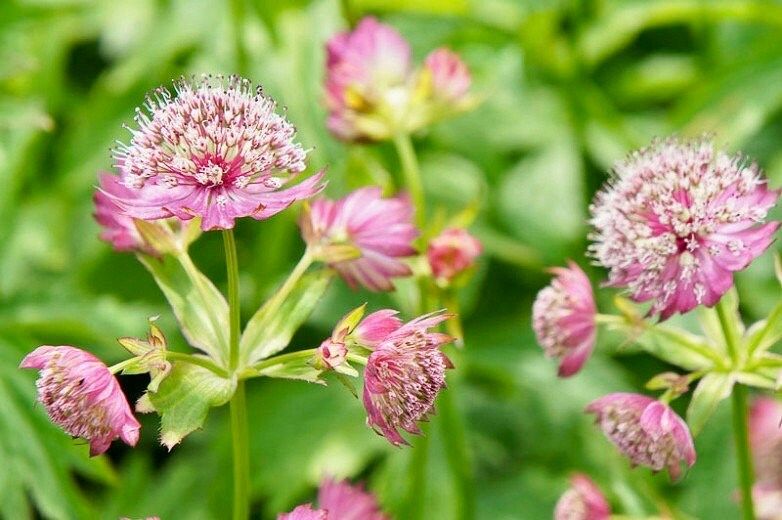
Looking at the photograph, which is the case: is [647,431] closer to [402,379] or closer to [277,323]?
[402,379]

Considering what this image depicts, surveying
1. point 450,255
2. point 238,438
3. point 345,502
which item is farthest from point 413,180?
point 238,438

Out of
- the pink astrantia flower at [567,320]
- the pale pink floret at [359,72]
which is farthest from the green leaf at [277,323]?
the pale pink floret at [359,72]

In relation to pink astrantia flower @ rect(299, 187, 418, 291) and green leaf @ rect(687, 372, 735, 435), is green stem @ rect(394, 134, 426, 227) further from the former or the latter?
green leaf @ rect(687, 372, 735, 435)

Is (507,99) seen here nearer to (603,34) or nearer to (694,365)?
(603,34)

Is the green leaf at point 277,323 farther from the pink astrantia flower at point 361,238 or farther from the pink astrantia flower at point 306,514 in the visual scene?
the pink astrantia flower at point 306,514

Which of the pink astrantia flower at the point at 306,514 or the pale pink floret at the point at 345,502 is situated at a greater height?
the pink astrantia flower at the point at 306,514

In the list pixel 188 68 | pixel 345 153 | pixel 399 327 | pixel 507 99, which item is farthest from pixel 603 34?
pixel 399 327
